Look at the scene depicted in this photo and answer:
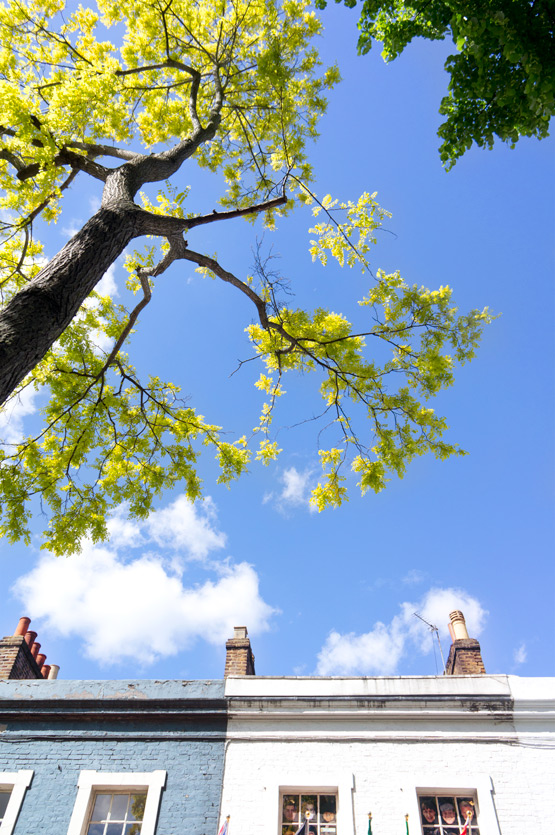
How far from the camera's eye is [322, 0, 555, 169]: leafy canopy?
17.0 feet

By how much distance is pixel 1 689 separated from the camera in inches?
387

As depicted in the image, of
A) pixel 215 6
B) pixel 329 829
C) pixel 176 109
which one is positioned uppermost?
pixel 215 6

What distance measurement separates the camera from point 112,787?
8.70 meters

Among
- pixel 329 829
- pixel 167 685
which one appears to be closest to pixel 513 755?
pixel 329 829

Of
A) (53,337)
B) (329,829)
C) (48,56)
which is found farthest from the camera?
(48,56)

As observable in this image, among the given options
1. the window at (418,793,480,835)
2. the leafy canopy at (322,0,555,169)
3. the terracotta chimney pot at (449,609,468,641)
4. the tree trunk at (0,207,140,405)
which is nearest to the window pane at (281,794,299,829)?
the window at (418,793,480,835)

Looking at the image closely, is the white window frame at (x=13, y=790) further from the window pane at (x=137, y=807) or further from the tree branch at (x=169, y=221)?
the tree branch at (x=169, y=221)

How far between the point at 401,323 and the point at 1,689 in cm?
940

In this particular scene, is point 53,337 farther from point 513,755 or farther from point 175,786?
point 513,755

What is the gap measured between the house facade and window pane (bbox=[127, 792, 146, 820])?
18 millimetres

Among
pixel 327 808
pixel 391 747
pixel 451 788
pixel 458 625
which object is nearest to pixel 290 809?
pixel 327 808

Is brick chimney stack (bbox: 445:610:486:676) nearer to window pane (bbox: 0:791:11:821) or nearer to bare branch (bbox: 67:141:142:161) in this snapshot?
window pane (bbox: 0:791:11:821)

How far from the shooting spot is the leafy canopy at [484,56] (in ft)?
17.0

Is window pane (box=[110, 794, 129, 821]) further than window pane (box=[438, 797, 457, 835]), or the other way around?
window pane (box=[110, 794, 129, 821])
